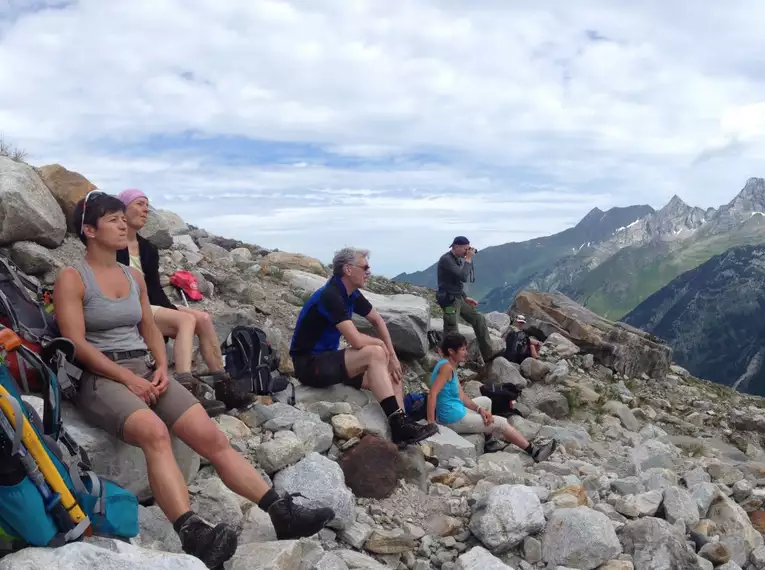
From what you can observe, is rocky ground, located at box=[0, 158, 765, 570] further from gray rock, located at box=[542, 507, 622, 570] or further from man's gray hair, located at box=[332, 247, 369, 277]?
man's gray hair, located at box=[332, 247, 369, 277]

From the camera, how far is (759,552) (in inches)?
296

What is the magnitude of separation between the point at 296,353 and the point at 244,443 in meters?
2.30

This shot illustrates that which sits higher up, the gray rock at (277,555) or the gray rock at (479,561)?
the gray rock at (277,555)

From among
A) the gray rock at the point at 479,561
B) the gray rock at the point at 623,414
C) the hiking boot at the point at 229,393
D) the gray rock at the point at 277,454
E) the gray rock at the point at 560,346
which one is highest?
the hiking boot at the point at 229,393

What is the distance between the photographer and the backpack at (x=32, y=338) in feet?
16.5

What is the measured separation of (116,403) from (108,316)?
813 mm

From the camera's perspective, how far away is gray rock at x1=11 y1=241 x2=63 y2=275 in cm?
1027

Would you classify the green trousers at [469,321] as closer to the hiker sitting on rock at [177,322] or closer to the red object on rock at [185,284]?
the red object on rock at [185,284]

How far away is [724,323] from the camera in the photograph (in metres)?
163

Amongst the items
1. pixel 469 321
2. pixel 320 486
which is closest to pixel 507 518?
pixel 320 486

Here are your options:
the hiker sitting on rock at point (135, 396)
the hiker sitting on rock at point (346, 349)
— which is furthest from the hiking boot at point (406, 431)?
the hiker sitting on rock at point (135, 396)

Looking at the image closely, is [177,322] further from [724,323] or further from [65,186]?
[724,323]

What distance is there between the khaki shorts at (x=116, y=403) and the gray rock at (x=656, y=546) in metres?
4.47

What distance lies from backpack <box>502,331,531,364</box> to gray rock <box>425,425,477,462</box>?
7.06 metres
